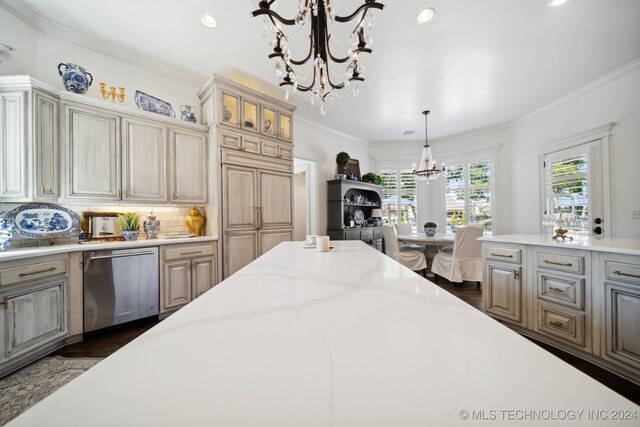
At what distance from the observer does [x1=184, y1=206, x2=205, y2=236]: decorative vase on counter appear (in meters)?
2.87

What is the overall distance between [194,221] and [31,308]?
4.70 feet

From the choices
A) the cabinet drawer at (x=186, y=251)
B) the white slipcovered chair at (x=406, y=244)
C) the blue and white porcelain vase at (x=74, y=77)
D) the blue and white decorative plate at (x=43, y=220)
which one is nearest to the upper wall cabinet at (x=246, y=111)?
the blue and white porcelain vase at (x=74, y=77)

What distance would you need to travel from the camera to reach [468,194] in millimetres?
5105

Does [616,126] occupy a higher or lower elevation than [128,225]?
higher

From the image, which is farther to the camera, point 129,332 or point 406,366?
point 129,332

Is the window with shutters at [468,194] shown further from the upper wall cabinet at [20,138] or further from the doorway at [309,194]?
the upper wall cabinet at [20,138]

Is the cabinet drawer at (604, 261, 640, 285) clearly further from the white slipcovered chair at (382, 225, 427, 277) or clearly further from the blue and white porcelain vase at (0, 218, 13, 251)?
the blue and white porcelain vase at (0, 218, 13, 251)

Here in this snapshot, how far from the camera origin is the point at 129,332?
2268 mm

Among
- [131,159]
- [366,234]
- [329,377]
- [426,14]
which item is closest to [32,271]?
[131,159]

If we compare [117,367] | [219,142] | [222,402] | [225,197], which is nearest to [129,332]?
[225,197]

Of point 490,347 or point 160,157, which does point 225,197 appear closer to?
point 160,157

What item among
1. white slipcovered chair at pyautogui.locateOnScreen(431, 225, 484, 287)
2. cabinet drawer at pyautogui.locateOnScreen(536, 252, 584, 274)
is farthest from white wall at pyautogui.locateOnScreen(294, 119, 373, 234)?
cabinet drawer at pyautogui.locateOnScreen(536, 252, 584, 274)

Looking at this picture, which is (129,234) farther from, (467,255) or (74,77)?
(467,255)

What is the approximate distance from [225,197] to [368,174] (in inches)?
134
